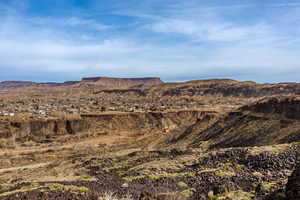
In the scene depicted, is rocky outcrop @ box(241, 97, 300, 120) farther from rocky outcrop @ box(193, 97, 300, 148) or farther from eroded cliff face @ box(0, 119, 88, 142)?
eroded cliff face @ box(0, 119, 88, 142)

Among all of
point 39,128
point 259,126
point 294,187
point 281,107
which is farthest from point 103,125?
point 294,187

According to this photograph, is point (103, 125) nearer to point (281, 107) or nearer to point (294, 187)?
point (281, 107)

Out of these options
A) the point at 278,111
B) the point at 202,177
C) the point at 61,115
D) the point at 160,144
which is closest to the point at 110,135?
the point at 61,115

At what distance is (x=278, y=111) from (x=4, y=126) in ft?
150

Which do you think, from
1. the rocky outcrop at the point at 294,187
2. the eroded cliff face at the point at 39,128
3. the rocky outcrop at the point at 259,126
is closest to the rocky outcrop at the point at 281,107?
the rocky outcrop at the point at 259,126

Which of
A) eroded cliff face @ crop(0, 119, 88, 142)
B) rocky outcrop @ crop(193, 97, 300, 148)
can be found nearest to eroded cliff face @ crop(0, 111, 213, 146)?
eroded cliff face @ crop(0, 119, 88, 142)

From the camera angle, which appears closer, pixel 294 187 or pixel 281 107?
pixel 294 187

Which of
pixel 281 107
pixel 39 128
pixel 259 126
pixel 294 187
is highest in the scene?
pixel 281 107

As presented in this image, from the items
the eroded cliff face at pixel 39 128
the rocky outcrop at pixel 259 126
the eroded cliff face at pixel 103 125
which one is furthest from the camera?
the eroded cliff face at pixel 103 125

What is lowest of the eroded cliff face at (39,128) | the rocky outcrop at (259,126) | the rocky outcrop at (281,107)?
the eroded cliff face at (39,128)

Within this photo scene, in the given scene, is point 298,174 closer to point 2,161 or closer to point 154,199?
point 154,199

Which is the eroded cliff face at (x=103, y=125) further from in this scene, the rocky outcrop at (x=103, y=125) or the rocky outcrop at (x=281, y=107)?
the rocky outcrop at (x=281, y=107)

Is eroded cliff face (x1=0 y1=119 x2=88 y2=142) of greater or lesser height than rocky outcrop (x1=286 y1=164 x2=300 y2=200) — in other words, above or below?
below

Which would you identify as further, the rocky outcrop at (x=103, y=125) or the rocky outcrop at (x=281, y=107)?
the rocky outcrop at (x=103, y=125)
